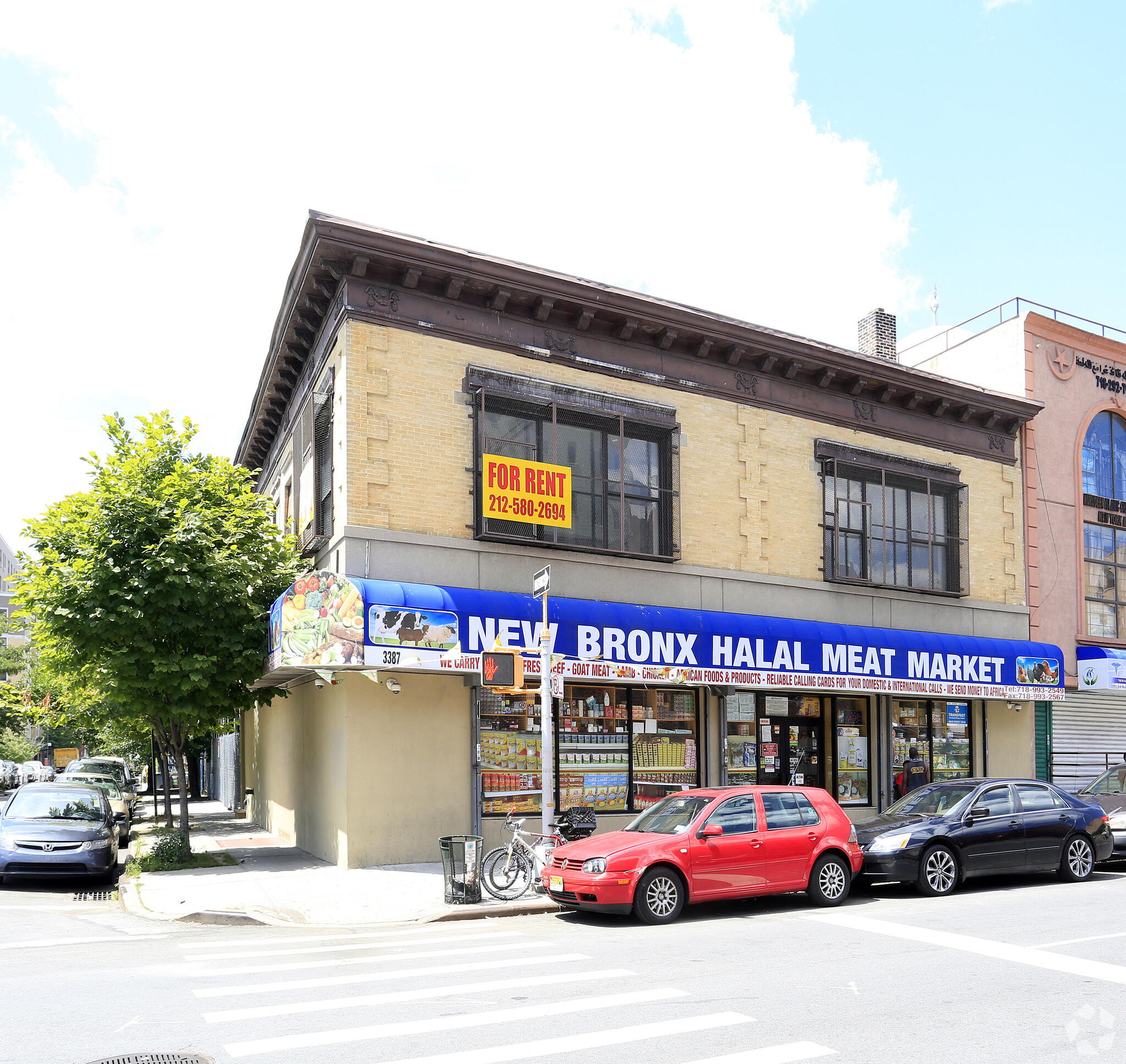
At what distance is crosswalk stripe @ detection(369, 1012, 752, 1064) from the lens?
248 inches

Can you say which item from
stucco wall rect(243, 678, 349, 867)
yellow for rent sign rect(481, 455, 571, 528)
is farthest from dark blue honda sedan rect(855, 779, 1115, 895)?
stucco wall rect(243, 678, 349, 867)

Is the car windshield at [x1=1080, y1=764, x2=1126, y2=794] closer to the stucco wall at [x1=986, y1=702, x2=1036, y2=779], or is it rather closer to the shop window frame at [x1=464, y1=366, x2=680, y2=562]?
the stucco wall at [x1=986, y1=702, x2=1036, y2=779]

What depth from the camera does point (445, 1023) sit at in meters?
7.16

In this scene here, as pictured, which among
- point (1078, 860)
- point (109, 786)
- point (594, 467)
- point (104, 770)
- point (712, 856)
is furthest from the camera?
point (104, 770)

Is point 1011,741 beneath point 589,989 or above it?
above

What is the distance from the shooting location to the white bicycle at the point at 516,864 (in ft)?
43.2

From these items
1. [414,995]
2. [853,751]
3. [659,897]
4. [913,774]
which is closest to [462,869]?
[659,897]

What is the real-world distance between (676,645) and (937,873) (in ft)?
17.9

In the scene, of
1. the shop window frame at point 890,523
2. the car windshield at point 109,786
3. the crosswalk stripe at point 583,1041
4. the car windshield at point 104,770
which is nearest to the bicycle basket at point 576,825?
the crosswalk stripe at point 583,1041

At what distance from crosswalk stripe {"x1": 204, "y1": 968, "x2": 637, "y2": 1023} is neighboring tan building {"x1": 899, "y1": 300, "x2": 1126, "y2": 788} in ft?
61.7

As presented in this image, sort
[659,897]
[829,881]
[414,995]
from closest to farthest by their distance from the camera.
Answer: [414,995] → [659,897] → [829,881]

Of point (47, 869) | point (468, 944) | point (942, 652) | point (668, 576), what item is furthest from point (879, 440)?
point (47, 869)

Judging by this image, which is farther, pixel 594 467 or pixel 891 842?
pixel 594 467

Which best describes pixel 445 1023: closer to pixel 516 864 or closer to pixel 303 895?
pixel 516 864
